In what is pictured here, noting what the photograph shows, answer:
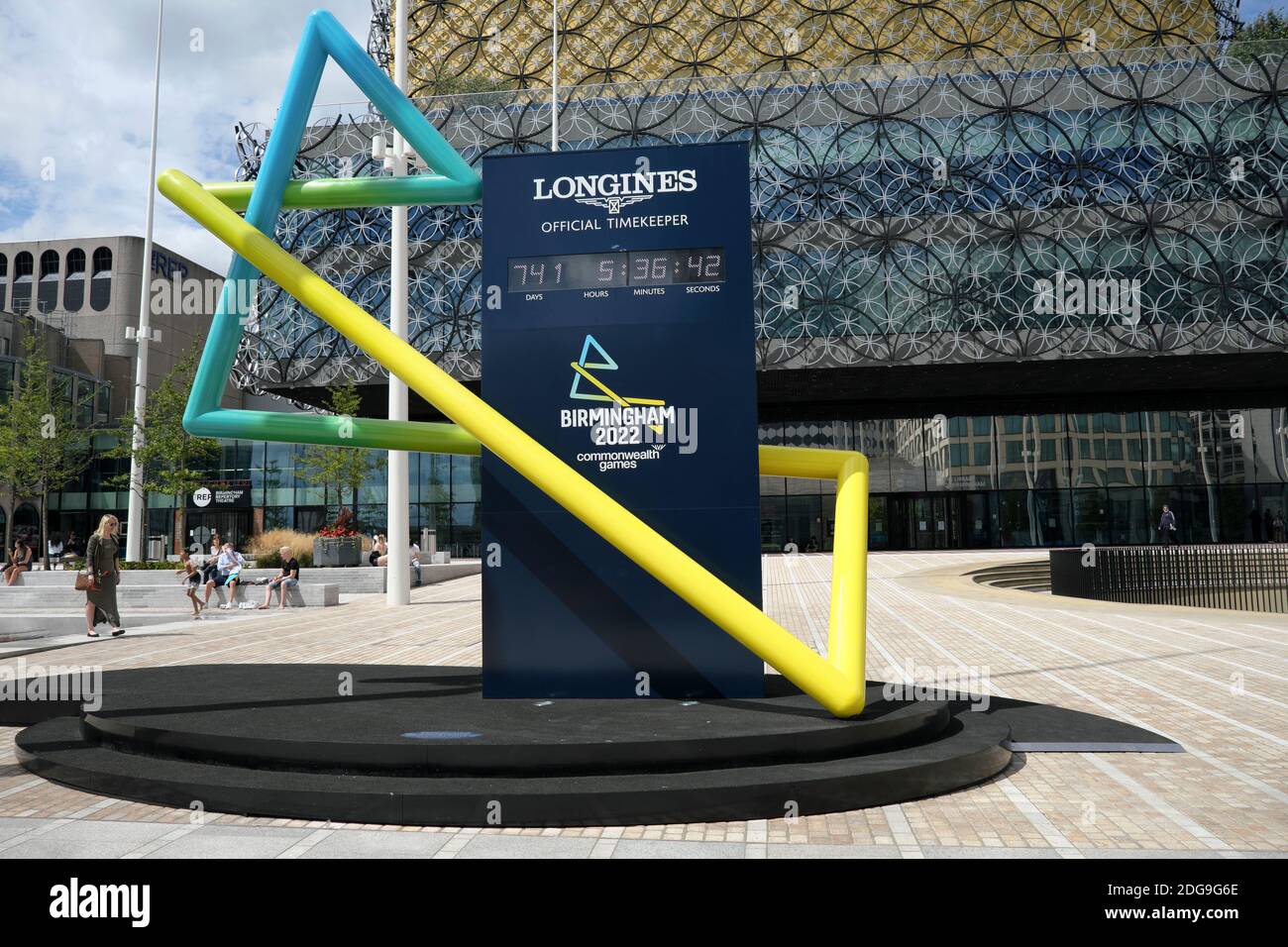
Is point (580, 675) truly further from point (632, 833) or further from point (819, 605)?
point (819, 605)

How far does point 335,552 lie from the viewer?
102 ft

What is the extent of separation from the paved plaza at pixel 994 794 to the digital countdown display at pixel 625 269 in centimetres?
465

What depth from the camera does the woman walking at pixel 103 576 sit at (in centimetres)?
1591

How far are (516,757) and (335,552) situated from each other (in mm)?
26529

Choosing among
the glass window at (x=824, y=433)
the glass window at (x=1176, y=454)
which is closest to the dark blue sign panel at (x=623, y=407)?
the glass window at (x=824, y=433)

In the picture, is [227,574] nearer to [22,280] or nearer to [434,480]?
[434,480]

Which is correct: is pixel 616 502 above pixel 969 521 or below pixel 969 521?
above

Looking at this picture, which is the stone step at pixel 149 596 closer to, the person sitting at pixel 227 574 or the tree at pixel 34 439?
the person sitting at pixel 227 574

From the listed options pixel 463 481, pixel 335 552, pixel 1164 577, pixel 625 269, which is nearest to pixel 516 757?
pixel 625 269

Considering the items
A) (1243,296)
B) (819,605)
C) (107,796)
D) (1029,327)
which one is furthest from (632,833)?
(1243,296)

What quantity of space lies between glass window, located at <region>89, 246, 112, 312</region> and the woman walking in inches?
2670

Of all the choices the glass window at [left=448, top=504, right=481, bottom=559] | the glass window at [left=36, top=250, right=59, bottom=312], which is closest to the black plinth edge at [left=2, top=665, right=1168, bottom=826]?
the glass window at [left=448, top=504, right=481, bottom=559]
